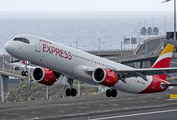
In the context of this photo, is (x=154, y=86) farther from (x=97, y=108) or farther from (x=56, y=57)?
(x=97, y=108)

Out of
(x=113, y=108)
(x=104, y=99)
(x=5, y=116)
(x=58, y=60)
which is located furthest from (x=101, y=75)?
(x=104, y=99)

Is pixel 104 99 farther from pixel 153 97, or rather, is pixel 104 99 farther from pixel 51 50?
pixel 51 50

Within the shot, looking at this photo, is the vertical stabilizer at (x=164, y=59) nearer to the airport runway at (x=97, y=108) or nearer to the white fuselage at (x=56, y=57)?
the white fuselage at (x=56, y=57)

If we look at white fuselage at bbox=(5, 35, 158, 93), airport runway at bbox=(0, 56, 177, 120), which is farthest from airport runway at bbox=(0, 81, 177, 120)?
white fuselage at bbox=(5, 35, 158, 93)

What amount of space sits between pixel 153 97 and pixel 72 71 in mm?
80665

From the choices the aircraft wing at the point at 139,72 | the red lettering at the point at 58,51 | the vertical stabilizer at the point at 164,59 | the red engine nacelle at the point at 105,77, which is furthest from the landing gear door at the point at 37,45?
the vertical stabilizer at the point at 164,59

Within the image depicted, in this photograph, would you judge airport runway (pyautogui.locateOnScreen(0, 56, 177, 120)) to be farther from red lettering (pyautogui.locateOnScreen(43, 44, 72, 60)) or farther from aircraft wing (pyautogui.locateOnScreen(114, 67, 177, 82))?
red lettering (pyautogui.locateOnScreen(43, 44, 72, 60))

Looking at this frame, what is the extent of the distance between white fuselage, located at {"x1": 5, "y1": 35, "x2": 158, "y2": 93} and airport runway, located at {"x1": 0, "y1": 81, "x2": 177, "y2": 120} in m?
39.5

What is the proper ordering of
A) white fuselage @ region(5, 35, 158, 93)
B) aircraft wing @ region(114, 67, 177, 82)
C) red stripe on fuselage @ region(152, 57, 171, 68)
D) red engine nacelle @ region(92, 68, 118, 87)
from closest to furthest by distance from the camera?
white fuselage @ region(5, 35, 158, 93) → red engine nacelle @ region(92, 68, 118, 87) → aircraft wing @ region(114, 67, 177, 82) → red stripe on fuselage @ region(152, 57, 171, 68)

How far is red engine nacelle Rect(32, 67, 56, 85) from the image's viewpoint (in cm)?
5400

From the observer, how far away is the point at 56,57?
163ft

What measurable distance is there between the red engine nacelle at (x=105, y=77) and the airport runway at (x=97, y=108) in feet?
132

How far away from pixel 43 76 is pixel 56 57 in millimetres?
5465

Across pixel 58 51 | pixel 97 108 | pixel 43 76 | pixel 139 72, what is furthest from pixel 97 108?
pixel 58 51
